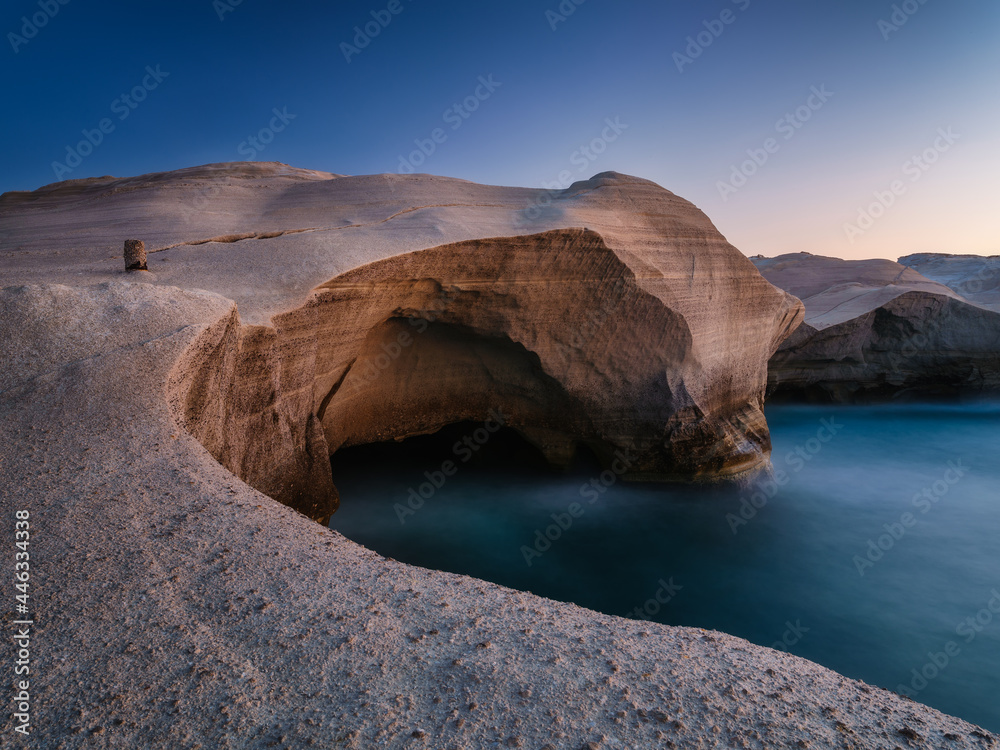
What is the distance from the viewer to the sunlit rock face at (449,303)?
17.3 feet

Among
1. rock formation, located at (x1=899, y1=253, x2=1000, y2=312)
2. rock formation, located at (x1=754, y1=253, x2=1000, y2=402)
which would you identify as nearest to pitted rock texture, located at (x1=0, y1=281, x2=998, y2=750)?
rock formation, located at (x1=754, y1=253, x2=1000, y2=402)

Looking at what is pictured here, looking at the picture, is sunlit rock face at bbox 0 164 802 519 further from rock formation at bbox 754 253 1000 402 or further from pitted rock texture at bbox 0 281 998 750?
rock formation at bbox 754 253 1000 402

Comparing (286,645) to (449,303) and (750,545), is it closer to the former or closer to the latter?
(449,303)

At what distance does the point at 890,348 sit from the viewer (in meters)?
15.1

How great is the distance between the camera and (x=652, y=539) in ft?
22.3

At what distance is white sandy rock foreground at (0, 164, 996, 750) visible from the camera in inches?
65.8

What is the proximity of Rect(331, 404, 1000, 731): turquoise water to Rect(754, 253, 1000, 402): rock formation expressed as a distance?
5267mm

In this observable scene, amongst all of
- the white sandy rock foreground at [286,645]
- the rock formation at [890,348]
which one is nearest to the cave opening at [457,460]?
the white sandy rock foreground at [286,645]

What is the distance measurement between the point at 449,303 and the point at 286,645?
16.8 feet

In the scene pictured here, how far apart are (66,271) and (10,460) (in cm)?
286

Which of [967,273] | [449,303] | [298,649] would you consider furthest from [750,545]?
[967,273]

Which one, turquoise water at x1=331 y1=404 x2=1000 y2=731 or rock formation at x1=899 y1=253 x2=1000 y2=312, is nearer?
turquoise water at x1=331 y1=404 x2=1000 y2=731

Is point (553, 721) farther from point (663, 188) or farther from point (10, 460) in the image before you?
point (663, 188)

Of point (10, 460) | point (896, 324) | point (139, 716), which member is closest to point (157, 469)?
point (10, 460)
